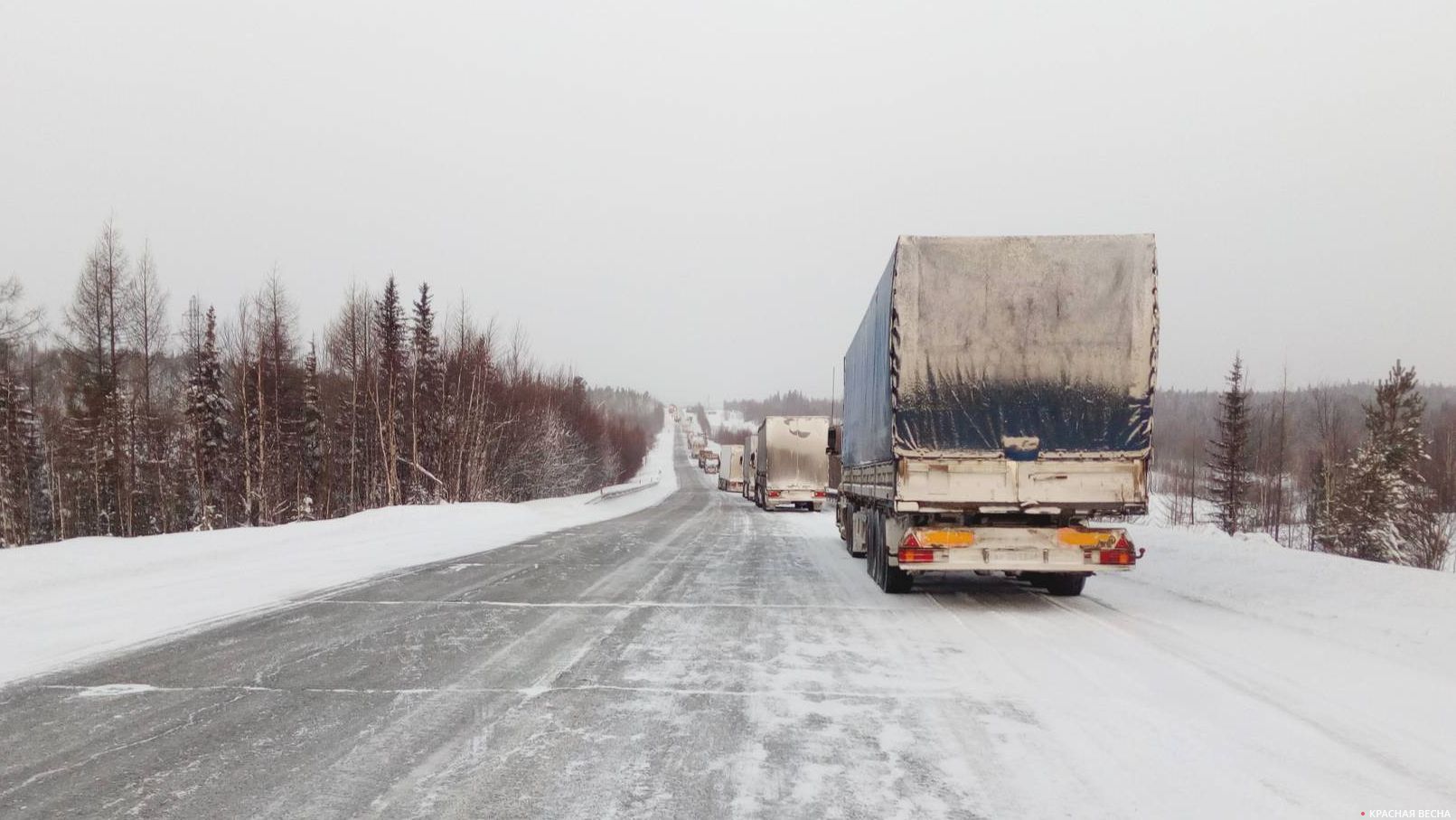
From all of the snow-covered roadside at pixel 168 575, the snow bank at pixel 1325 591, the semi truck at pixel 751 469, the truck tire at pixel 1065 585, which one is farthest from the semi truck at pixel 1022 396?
the semi truck at pixel 751 469

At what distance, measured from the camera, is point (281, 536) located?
14.5 metres

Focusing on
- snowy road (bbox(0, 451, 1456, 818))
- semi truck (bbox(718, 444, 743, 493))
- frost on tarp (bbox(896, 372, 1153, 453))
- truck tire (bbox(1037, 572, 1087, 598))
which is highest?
frost on tarp (bbox(896, 372, 1153, 453))

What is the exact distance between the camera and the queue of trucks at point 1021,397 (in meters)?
8.15

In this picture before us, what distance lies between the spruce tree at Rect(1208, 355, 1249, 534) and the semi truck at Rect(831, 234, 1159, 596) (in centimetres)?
4252

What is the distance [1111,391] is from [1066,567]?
1.97 m

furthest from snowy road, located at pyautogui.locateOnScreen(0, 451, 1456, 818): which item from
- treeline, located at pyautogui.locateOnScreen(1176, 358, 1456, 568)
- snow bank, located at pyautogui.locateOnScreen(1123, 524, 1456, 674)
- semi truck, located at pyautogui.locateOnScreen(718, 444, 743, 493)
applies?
semi truck, located at pyautogui.locateOnScreen(718, 444, 743, 493)

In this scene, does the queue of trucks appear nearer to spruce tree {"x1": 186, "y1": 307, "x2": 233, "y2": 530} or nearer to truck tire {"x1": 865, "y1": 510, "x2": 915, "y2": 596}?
truck tire {"x1": 865, "y1": 510, "x2": 915, "y2": 596}

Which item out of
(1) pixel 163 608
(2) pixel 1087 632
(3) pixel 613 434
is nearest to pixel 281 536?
(1) pixel 163 608

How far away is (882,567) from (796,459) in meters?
20.3

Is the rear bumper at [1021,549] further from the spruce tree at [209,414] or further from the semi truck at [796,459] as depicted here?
the spruce tree at [209,414]

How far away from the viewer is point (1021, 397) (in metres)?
8.27

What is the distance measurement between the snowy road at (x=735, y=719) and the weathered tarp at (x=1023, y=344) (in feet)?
6.51

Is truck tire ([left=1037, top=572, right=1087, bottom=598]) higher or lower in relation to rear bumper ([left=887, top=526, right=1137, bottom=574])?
lower

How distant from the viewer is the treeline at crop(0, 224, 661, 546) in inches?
1164
